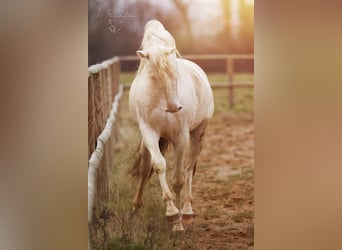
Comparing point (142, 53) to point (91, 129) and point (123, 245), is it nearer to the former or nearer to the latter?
point (91, 129)

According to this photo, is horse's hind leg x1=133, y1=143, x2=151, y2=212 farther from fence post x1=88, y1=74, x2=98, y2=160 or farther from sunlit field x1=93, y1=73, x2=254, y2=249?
fence post x1=88, y1=74, x2=98, y2=160

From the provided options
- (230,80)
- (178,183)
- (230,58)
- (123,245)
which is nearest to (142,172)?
(178,183)

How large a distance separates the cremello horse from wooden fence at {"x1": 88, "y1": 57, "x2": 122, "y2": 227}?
14 cm

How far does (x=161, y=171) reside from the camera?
10.9 feet

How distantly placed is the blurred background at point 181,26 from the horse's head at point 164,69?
0.08m

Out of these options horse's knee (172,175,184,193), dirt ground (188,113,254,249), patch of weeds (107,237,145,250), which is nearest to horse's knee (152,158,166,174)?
horse's knee (172,175,184,193)

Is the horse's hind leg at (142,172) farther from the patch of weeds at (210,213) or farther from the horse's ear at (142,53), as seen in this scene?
the horse's ear at (142,53)

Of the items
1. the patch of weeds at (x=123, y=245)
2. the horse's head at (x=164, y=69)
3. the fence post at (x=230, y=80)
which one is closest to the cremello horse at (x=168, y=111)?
the horse's head at (x=164, y=69)

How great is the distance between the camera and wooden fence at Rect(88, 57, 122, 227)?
331 centimetres

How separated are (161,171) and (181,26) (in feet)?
2.99
